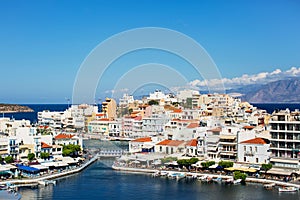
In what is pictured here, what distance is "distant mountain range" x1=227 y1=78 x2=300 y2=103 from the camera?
17112 centimetres

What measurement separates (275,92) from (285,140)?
171 metres

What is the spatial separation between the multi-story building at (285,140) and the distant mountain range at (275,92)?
144 m

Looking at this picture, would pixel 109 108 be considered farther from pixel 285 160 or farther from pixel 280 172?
pixel 280 172

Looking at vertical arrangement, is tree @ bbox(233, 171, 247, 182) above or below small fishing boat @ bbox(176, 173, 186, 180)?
above

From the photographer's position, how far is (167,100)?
66688mm

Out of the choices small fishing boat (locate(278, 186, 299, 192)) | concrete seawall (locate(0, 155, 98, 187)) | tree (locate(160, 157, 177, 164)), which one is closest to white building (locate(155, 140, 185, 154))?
tree (locate(160, 157, 177, 164))

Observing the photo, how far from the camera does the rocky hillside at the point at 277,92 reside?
172500 mm

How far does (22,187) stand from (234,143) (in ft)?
36.2

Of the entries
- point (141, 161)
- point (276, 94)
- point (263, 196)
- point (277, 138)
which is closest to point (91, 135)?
point (141, 161)

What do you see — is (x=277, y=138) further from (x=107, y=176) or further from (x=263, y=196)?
(x=107, y=176)

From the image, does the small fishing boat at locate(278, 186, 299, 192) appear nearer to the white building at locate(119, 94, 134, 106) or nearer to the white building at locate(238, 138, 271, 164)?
the white building at locate(238, 138, 271, 164)

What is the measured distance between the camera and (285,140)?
2097cm

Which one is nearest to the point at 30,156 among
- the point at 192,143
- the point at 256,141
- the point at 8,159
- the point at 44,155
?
the point at 44,155

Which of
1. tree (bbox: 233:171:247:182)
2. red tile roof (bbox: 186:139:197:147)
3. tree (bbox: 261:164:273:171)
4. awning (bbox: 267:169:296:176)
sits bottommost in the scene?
tree (bbox: 233:171:247:182)
